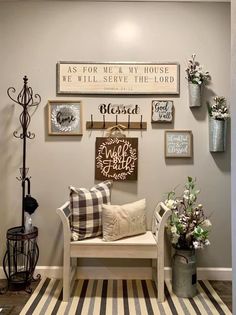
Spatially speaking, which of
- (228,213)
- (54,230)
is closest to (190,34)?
(228,213)

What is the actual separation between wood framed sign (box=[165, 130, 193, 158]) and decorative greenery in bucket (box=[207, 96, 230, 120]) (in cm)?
28

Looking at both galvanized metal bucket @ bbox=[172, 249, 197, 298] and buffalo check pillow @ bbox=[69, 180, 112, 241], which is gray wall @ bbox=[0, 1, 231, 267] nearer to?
buffalo check pillow @ bbox=[69, 180, 112, 241]

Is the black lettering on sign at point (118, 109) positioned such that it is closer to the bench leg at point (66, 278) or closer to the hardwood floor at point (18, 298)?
the bench leg at point (66, 278)

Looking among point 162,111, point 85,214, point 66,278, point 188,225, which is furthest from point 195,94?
point 66,278

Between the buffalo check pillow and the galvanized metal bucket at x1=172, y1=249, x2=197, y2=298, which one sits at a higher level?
the buffalo check pillow

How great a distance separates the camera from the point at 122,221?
2539 millimetres

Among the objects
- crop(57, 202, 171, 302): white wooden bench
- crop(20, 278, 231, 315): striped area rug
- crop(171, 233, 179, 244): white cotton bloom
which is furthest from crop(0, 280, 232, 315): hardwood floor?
crop(171, 233, 179, 244): white cotton bloom

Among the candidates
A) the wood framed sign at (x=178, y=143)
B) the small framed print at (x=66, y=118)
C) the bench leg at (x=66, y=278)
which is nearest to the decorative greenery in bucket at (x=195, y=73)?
the wood framed sign at (x=178, y=143)

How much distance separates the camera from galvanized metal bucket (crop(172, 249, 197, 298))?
8.31 ft

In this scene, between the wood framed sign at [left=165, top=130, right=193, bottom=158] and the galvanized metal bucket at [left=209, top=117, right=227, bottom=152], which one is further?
the wood framed sign at [left=165, top=130, right=193, bottom=158]

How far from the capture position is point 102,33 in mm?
2916

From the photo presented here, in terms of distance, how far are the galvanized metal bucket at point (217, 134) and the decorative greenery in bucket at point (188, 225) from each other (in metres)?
0.42

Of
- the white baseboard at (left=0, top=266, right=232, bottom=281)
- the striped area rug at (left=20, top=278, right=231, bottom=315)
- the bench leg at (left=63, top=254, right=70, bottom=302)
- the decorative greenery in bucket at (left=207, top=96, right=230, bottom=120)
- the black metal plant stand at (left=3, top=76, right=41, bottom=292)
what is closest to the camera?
the striped area rug at (left=20, top=278, right=231, bottom=315)

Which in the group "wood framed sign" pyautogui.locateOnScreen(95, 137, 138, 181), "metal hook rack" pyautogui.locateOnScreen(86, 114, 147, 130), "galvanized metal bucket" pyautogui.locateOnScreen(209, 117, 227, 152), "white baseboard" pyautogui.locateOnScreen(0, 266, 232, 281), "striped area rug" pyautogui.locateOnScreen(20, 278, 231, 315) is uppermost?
"metal hook rack" pyautogui.locateOnScreen(86, 114, 147, 130)
